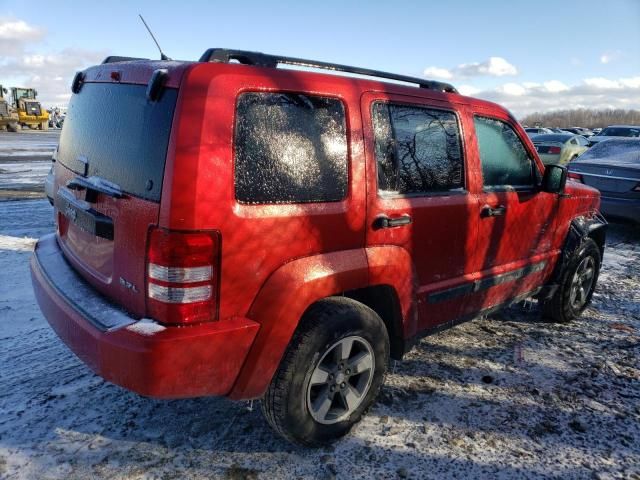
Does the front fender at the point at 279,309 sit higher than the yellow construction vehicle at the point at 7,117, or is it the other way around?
the yellow construction vehicle at the point at 7,117

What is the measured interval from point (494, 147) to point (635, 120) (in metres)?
114

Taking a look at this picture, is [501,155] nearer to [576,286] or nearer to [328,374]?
[576,286]

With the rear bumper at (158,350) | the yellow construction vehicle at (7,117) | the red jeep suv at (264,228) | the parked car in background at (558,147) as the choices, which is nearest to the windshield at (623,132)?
the parked car in background at (558,147)

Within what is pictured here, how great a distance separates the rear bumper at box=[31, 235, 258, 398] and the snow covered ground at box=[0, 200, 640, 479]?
56 centimetres

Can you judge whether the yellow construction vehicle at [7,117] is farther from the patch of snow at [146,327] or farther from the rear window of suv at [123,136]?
the patch of snow at [146,327]

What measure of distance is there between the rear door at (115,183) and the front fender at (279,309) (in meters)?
0.53

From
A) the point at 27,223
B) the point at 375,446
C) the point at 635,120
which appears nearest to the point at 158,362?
the point at 375,446

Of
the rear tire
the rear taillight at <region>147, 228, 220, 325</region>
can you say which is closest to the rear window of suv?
the rear taillight at <region>147, 228, 220, 325</region>

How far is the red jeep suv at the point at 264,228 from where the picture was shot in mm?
2053

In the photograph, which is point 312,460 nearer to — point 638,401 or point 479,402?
point 479,402

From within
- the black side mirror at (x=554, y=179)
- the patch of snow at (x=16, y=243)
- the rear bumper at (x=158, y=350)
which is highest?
the black side mirror at (x=554, y=179)

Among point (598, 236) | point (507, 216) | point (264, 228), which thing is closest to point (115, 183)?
point (264, 228)

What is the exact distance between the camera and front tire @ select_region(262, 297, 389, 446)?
7.82 feet

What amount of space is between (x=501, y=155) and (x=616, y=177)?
5.16 meters
